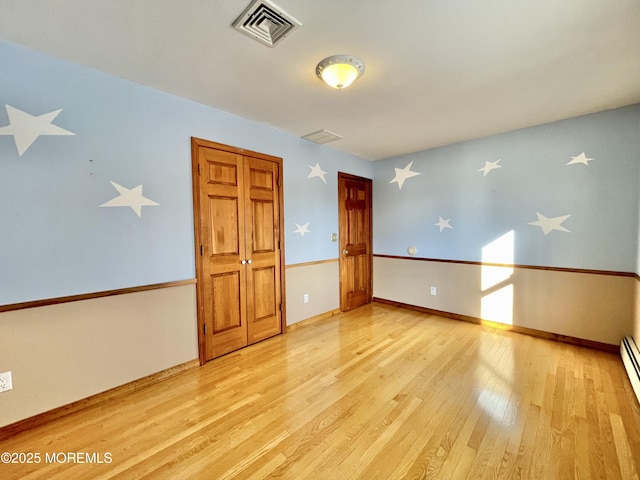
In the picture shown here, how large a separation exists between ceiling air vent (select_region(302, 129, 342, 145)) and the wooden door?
0.67m

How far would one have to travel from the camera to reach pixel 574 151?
112 inches

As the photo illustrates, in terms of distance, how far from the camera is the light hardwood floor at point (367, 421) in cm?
142

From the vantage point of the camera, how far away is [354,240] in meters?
4.31

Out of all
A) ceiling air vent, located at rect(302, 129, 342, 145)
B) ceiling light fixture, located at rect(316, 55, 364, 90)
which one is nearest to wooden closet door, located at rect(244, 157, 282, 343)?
ceiling air vent, located at rect(302, 129, 342, 145)

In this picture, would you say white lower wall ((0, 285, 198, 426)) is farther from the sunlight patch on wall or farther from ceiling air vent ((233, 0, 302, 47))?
the sunlight patch on wall

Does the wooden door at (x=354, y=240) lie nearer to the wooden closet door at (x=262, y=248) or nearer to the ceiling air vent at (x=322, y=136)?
the ceiling air vent at (x=322, y=136)

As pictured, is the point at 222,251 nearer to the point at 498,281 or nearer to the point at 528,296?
the point at 498,281

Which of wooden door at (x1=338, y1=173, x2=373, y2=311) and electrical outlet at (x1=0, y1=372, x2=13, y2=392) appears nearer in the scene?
electrical outlet at (x1=0, y1=372, x2=13, y2=392)

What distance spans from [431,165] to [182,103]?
3.31 meters

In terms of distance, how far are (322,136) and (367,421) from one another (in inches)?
118

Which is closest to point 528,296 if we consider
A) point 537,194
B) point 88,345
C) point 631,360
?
point 631,360

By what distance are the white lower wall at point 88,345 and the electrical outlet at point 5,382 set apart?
0.02 metres

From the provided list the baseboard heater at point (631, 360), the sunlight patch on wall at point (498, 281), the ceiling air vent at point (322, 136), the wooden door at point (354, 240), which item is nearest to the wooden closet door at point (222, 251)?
the ceiling air vent at point (322, 136)

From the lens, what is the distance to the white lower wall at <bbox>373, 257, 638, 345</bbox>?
8.86 ft
